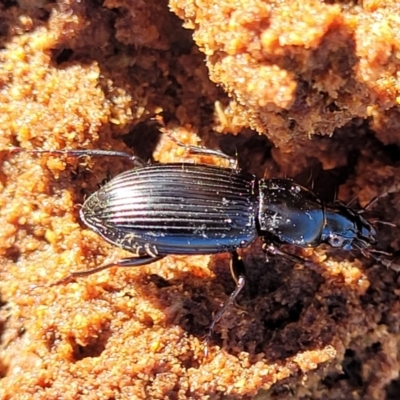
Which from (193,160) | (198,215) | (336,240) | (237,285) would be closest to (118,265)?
(198,215)

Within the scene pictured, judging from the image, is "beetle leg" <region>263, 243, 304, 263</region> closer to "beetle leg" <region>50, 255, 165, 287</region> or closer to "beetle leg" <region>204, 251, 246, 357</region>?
"beetle leg" <region>204, 251, 246, 357</region>

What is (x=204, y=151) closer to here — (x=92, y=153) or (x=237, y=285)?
(x=92, y=153)

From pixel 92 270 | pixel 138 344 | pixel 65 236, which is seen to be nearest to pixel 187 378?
pixel 138 344

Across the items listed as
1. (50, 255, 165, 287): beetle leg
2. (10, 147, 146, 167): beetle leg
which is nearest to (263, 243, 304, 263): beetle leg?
(50, 255, 165, 287): beetle leg

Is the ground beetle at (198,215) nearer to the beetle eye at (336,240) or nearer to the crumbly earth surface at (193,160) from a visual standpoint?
the beetle eye at (336,240)

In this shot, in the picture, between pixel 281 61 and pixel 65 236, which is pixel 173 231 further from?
pixel 281 61

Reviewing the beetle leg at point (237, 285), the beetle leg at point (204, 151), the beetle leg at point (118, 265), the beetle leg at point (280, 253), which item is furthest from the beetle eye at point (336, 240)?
the beetle leg at point (118, 265)

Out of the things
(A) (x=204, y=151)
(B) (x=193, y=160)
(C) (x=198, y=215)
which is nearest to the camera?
(C) (x=198, y=215)
